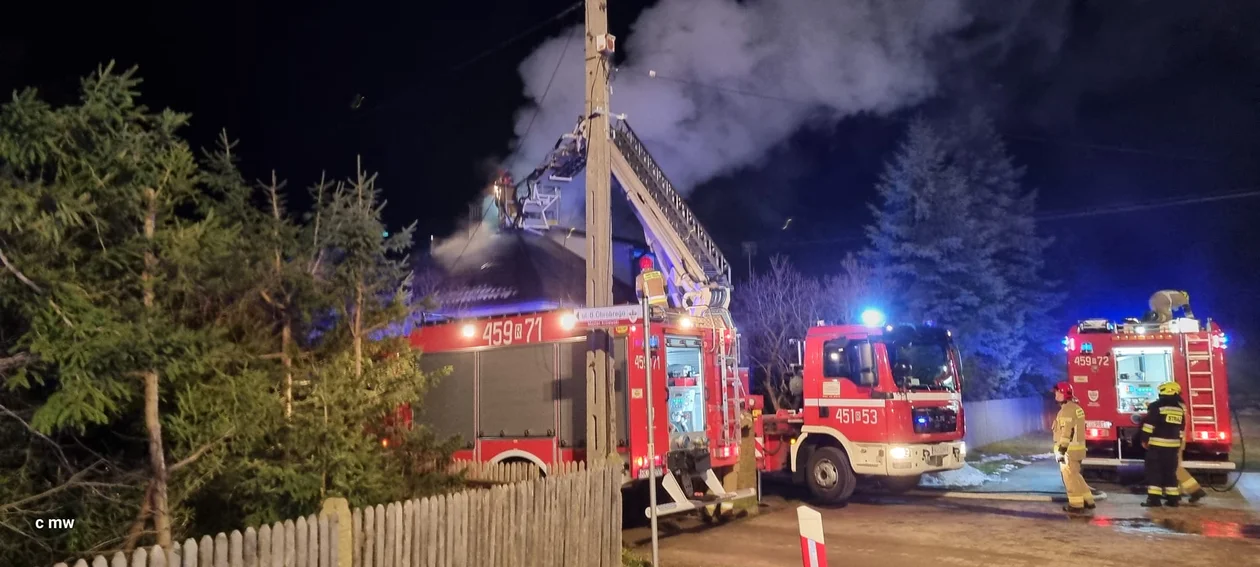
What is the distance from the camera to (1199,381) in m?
12.7

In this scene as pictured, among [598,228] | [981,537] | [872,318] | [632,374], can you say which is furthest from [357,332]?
[872,318]

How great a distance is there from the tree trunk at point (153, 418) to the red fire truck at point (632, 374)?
16.7 ft

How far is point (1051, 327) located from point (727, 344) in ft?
79.2

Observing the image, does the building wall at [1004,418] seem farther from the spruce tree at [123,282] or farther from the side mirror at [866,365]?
the spruce tree at [123,282]

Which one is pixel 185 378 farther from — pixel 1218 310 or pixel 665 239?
pixel 1218 310

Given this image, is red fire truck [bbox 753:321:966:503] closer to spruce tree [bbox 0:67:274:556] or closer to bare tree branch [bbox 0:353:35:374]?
spruce tree [bbox 0:67:274:556]

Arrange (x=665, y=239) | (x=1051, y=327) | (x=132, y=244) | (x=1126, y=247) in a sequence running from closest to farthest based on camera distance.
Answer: (x=132, y=244)
(x=665, y=239)
(x=1051, y=327)
(x=1126, y=247)

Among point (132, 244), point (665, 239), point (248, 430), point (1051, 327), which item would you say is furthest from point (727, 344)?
point (1051, 327)

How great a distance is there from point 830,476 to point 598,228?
17.1ft

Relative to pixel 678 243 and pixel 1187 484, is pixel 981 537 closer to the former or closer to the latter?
pixel 1187 484

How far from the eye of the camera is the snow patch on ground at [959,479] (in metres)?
14.3

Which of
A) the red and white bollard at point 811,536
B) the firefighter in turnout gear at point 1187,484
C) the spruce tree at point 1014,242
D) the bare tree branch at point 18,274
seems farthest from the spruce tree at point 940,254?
the bare tree branch at point 18,274

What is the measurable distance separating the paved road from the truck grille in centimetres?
105

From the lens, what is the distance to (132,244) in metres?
4.78
